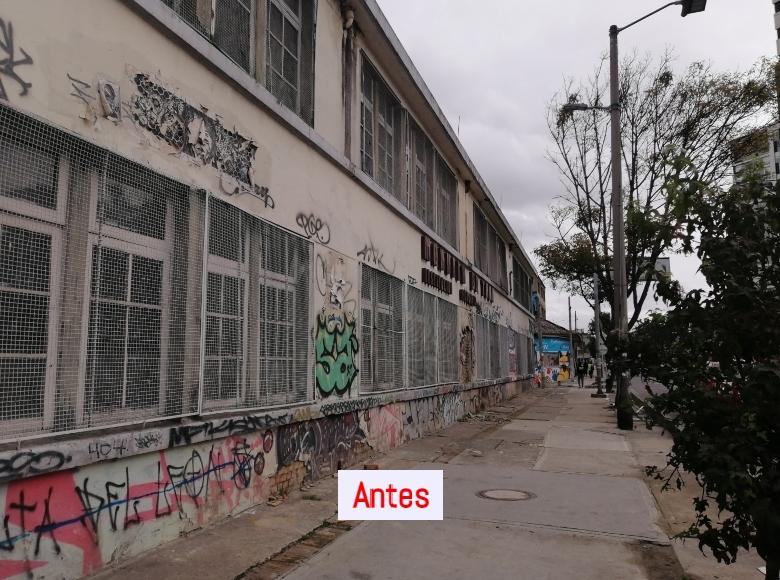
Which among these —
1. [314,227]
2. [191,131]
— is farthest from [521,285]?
[191,131]

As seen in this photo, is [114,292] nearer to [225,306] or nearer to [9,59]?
[225,306]

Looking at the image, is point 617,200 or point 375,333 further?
point 617,200

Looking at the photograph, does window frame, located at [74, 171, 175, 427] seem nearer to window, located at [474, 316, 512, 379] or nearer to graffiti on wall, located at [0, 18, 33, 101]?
graffiti on wall, located at [0, 18, 33, 101]

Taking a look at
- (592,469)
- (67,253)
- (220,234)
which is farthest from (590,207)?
(67,253)

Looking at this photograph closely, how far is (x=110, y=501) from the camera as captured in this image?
433cm

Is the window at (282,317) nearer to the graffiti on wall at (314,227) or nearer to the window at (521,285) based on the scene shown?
the graffiti on wall at (314,227)

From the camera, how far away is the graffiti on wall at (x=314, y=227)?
737 cm

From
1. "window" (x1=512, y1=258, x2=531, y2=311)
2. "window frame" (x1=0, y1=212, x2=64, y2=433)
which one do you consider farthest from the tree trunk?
"window" (x1=512, y1=258, x2=531, y2=311)

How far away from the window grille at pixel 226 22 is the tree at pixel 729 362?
4324 mm

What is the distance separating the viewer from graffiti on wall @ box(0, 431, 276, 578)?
365 centimetres

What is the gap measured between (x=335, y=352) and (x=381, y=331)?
5.98 ft

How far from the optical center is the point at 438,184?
567 inches

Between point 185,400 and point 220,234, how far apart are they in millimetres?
1533

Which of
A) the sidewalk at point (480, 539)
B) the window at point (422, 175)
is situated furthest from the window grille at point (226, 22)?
the window at point (422, 175)
